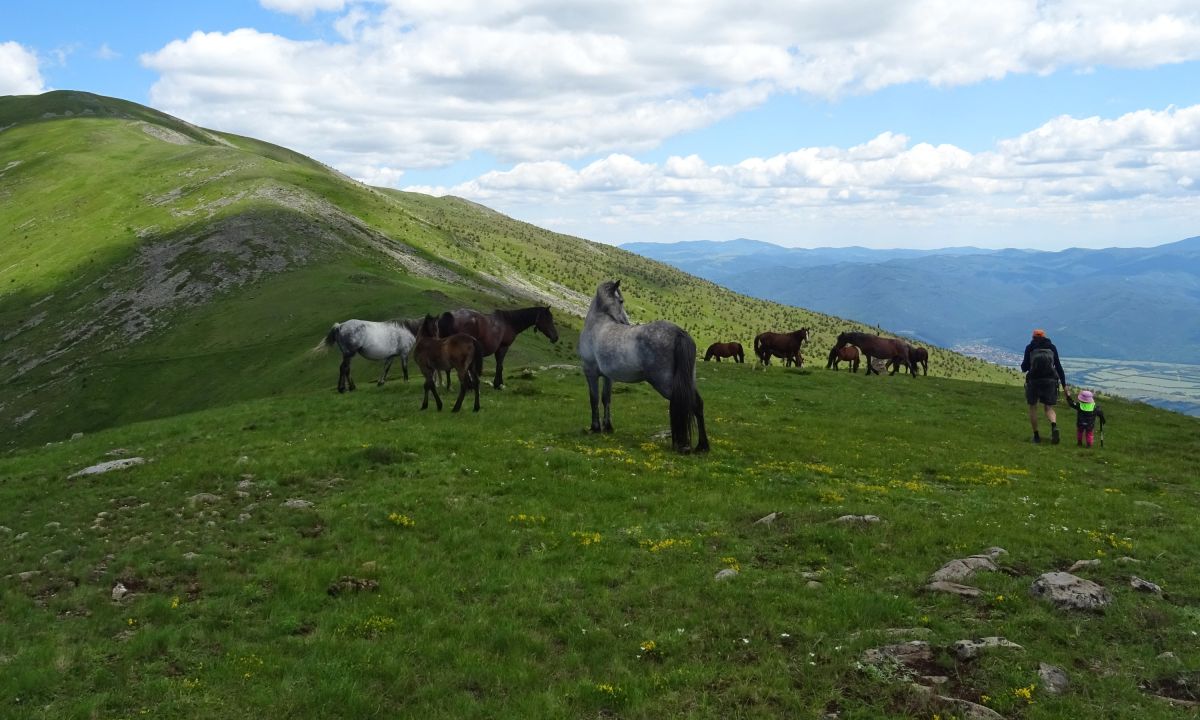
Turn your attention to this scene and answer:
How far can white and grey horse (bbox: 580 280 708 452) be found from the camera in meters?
20.2

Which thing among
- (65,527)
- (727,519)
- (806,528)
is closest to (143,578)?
(65,527)

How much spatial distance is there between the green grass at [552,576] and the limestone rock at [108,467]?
2.75 feet

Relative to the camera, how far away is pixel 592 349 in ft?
74.7

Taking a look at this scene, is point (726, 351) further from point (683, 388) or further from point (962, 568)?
point (962, 568)

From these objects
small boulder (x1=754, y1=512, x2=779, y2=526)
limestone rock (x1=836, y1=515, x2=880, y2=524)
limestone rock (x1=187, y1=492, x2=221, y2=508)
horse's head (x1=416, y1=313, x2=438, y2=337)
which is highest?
horse's head (x1=416, y1=313, x2=438, y2=337)

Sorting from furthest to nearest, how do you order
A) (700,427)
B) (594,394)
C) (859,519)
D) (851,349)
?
(851,349), (594,394), (700,427), (859,519)

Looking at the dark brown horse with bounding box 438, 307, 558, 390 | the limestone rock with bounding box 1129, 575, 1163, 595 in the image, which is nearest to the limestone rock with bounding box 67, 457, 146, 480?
the dark brown horse with bounding box 438, 307, 558, 390

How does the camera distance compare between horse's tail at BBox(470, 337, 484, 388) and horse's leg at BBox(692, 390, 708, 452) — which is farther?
horse's tail at BBox(470, 337, 484, 388)

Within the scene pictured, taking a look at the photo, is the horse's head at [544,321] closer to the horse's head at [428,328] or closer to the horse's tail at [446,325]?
the horse's tail at [446,325]

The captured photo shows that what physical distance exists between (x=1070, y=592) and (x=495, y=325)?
24888mm

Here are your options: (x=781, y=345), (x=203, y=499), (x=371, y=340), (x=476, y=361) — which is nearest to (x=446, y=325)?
(x=476, y=361)

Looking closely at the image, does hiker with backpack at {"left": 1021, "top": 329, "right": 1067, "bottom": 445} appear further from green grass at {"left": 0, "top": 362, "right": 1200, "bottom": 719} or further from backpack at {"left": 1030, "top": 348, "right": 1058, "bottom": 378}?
green grass at {"left": 0, "top": 362, "right": 1200, "bottom": 719}

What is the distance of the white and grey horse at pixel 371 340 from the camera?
34.0 metres

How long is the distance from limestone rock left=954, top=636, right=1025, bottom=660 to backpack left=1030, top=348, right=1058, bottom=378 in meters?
20.7
